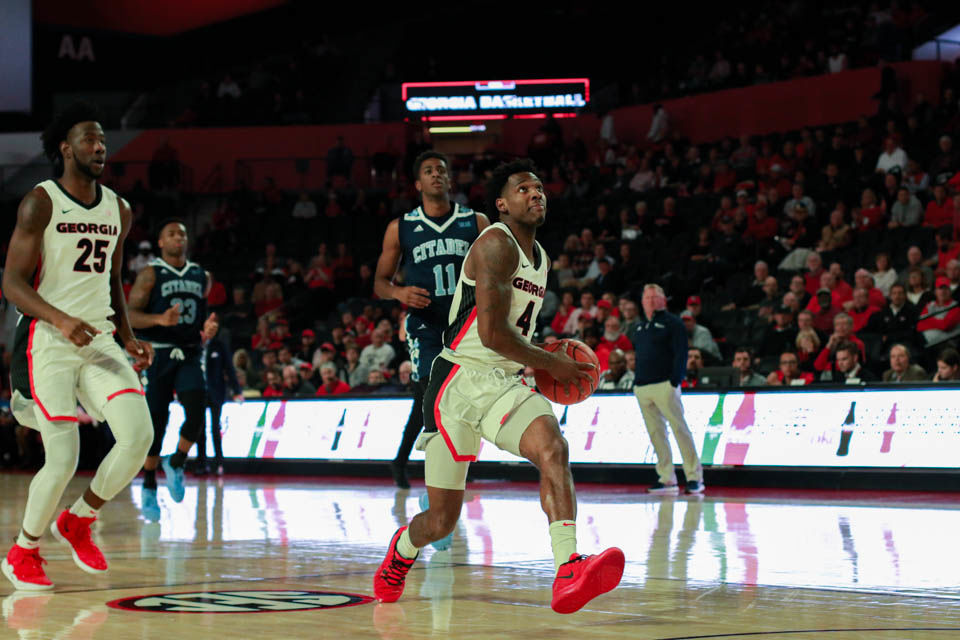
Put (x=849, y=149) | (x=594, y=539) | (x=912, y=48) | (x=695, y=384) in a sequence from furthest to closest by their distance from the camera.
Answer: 1. (x=912, y=48)
2. (x=849, y=149)
3. (x=695, y=384)
4. (x=594, y=539)

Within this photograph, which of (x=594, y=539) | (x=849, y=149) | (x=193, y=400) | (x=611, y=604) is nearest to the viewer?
(x=611, y=604)

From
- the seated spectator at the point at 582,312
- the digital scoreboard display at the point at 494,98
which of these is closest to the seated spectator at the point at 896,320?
the seated spectator at the point at 582,312

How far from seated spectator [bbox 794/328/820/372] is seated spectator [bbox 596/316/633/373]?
2.23 m

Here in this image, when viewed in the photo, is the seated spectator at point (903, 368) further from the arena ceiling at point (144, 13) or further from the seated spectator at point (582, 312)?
the arena ceiling at point (144, 13)

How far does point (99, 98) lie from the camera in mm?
31875

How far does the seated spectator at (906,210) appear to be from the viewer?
1712 cm

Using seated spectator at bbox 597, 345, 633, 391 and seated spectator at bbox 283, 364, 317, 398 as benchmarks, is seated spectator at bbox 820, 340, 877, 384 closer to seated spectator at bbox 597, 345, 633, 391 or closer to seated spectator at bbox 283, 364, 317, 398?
seated spectator at bbox 597, 345, 633, 391

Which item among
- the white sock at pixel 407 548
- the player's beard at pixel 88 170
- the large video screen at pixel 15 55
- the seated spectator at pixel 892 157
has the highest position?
the large video screen at pixel 15 55

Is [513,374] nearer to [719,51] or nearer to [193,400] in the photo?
[193,400]

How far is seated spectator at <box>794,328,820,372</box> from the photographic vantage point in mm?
14125

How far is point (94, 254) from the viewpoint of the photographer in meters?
6.65

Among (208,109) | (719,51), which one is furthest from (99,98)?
(719,51)

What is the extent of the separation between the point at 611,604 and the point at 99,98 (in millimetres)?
28996

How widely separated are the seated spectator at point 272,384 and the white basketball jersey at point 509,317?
41.5ft
